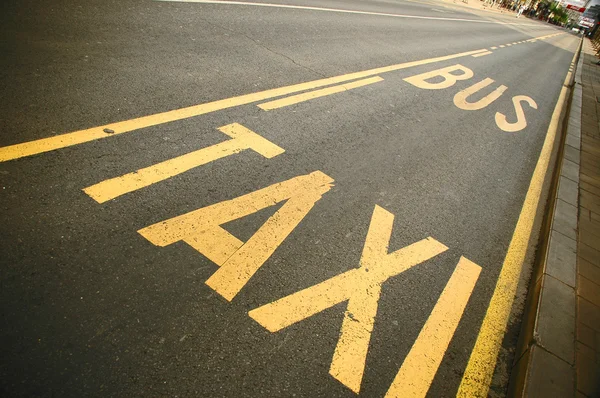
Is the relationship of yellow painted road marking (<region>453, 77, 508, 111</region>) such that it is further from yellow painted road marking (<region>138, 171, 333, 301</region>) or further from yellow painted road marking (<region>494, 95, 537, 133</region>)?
yellow painted road marking (<region>138, 171, 333, 301</region>)

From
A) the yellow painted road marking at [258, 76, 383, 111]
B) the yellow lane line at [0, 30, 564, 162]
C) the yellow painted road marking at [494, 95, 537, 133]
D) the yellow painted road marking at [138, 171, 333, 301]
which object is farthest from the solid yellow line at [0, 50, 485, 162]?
the yellow painted road marking at [494, 95, 537, 133]

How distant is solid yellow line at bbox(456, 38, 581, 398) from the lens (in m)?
2.23

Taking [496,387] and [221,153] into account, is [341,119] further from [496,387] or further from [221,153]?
[496,387]

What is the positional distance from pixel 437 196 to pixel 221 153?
2.48 meters

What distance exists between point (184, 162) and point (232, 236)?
1012 mm

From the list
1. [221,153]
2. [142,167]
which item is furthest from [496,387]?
[142,167]

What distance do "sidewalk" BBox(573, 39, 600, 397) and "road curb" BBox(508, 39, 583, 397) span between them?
0.19 feet

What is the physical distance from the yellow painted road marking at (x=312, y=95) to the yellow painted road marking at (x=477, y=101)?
191 centimetres

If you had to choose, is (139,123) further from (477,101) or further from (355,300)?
(477,101)

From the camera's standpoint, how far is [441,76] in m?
8.20

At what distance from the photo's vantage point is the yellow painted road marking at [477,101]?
6910 millimetres

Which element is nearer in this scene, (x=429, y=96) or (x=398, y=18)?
(x=429, y=96)

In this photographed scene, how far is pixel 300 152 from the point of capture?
12.6 feet

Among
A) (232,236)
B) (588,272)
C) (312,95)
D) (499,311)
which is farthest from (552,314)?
(312,95)
